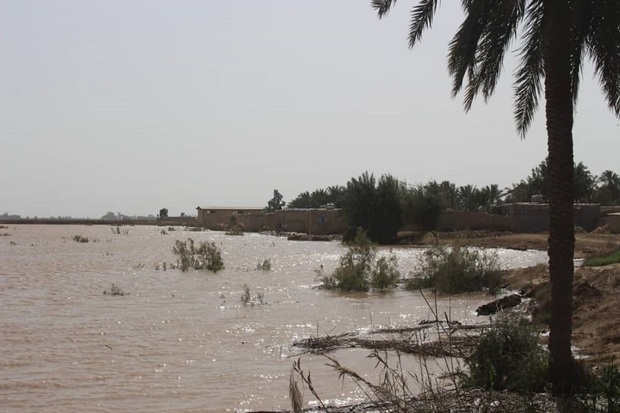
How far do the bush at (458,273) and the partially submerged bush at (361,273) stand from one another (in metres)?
1.07

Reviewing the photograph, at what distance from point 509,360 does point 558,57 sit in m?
3.75

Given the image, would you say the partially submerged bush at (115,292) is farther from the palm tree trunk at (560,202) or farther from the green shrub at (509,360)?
the palm tree trunk at (560,202)

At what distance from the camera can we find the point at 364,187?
56688 millimetres

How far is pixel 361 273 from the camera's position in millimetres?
23781

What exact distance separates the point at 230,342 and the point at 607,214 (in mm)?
48644

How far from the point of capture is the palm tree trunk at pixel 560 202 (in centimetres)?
852

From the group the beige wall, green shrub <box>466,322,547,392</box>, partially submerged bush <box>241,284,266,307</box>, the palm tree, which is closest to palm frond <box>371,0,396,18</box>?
the palm tree

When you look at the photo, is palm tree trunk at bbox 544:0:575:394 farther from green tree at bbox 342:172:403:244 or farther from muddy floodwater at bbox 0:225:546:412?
green tree at bbox 342:172:403:244

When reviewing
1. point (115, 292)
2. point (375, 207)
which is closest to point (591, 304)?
point (115, 292)

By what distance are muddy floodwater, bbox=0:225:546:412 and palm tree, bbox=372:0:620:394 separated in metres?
2.90

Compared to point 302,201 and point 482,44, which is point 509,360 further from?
point 302,201

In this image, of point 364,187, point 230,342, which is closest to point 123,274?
point 230,342

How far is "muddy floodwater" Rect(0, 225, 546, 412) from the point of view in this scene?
32.3 ft

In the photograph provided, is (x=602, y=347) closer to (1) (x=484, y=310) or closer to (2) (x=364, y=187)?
(1) (x=484, y=310)
